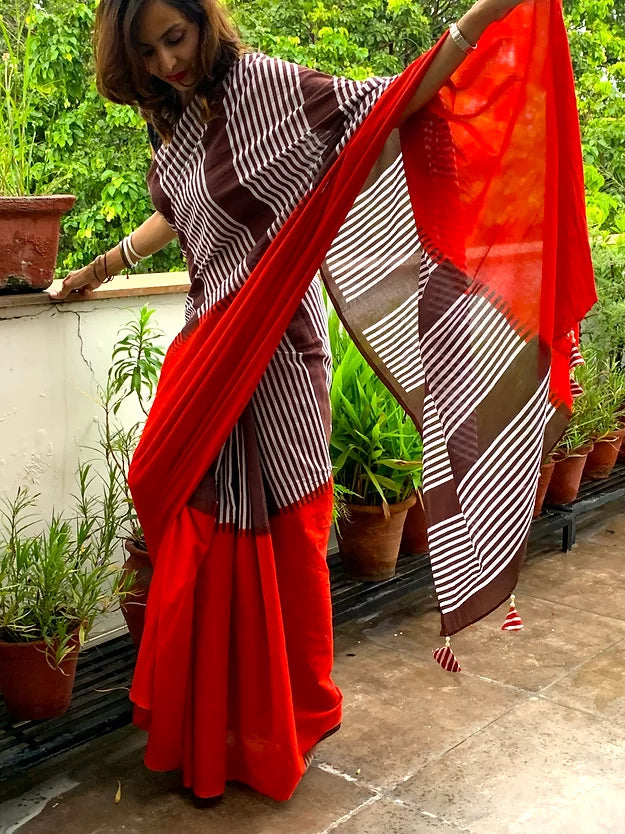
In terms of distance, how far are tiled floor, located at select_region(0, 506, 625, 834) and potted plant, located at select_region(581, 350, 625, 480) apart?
1.12 m

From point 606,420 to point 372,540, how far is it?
4.88 feet

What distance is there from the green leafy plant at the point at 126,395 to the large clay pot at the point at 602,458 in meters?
2.17

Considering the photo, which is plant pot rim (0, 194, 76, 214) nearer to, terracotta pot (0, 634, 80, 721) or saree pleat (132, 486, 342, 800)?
saree pleat (132, 486, 342, 800)

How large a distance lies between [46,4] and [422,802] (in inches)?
195

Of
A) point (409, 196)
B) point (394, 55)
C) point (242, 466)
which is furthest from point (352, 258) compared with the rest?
point (394, 55)

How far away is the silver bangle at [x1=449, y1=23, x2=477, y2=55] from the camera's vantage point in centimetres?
166

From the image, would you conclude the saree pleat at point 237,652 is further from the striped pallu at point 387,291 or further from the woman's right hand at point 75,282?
the woman's right hand at point 75,282

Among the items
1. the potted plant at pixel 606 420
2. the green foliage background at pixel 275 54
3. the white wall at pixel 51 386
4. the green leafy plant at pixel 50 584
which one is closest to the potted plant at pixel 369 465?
the white wall at pixel 51 386

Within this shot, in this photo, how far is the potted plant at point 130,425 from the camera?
2.31 metres

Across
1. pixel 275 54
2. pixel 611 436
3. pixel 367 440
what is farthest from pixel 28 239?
pixel 275 54

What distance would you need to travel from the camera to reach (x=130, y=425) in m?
2.62

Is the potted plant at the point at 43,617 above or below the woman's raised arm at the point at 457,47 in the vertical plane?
below

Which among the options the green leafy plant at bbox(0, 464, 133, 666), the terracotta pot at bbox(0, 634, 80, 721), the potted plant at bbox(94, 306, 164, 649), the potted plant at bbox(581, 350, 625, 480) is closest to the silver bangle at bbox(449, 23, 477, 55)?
the potted plant at bbox(94, 306, 164, 649)

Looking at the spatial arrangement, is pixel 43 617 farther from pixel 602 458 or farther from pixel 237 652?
pixel 602 458
